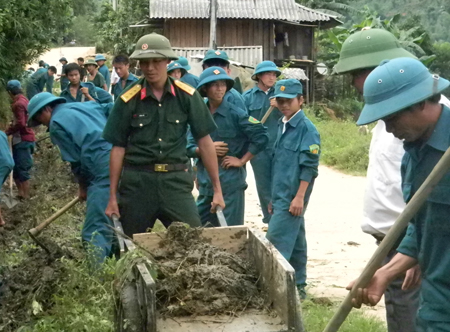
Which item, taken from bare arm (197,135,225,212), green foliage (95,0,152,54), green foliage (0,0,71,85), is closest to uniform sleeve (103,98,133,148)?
bare arm (197,135,225,212)

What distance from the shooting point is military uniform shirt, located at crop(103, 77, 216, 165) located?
589 centimetres

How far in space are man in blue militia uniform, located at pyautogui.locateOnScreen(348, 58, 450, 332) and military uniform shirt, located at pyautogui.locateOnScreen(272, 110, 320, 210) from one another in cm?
325

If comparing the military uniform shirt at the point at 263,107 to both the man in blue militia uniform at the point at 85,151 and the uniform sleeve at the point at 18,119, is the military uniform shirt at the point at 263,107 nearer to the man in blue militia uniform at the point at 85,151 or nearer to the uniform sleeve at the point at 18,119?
the man in blue militia uniform at the point at 85,151

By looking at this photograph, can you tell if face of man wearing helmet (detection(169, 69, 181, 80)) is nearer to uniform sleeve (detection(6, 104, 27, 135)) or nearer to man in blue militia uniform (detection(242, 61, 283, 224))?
man in blue militia uniform (detection(242, 61, 283, 224))

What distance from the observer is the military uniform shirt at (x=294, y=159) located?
21.9ft

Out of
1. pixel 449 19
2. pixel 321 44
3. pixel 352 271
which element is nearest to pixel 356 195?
pixel 352 271

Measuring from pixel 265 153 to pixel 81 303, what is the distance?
3556 mm

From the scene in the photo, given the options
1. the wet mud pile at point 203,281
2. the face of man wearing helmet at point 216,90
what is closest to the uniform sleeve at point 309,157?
the face of man wearing helmet at point 216,90

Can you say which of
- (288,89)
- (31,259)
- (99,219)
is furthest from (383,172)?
(31,259)

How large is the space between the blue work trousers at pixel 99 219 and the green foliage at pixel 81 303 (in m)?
0.38

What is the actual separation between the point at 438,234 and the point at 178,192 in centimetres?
294

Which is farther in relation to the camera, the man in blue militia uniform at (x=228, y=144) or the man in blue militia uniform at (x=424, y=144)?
the man in blue militia uniform at (x=228, y=144)

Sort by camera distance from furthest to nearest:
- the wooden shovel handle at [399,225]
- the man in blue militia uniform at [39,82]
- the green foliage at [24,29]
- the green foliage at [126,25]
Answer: the green foliage at [126,25] → the man in blue militia uniform at [39,82] → the green foliage at [24,29] → the wooden shovel handle at [399,225]

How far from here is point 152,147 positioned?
19.3 ft
